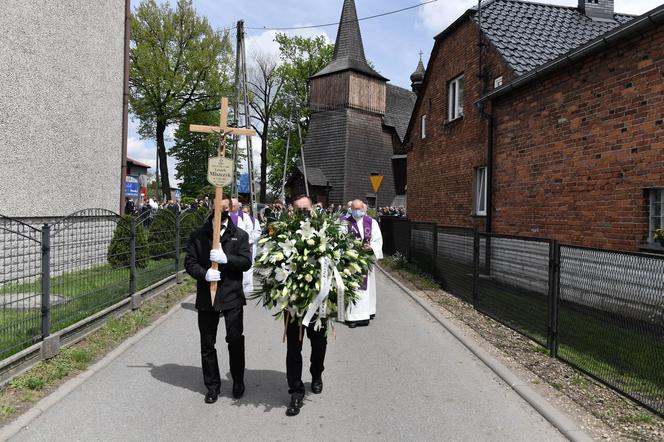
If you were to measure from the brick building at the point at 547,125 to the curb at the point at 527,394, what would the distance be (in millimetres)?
2996

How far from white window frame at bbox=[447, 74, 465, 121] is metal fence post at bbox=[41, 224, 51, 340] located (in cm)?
1222

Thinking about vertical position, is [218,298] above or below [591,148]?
below

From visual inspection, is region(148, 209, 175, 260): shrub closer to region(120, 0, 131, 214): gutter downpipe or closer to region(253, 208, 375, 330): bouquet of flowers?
region(120, 0, 131, 214): gutter downpipe

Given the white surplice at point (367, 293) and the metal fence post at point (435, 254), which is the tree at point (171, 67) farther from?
the white surplice at point (367, 293)

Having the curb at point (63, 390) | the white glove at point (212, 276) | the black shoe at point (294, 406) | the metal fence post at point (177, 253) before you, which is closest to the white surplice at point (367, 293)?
the curb at point (63, 390)

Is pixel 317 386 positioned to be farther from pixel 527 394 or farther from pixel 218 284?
pixel 527 394

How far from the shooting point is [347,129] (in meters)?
39.3

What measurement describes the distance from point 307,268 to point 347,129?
117 feet

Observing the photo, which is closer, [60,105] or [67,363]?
[67,363]

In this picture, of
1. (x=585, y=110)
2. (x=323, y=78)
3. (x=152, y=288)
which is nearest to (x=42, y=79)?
(x=152, y=288)

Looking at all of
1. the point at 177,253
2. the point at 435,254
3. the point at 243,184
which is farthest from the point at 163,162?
the point at 435,254

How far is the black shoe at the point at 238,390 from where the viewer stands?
473 cm

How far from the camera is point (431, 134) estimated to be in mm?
17328

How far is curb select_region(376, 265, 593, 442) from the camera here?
3.98 m
